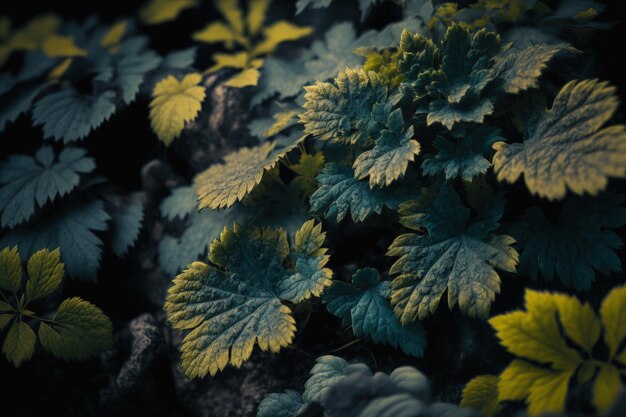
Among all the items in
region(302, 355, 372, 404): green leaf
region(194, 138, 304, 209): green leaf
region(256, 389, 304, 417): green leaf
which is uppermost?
region(194, 138, 304, 209): green leaf

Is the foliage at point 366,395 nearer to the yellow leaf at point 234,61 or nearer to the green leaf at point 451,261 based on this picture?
the green leaf at point 451,261

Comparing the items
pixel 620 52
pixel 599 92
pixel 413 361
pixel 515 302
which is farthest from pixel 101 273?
pixel 620 52

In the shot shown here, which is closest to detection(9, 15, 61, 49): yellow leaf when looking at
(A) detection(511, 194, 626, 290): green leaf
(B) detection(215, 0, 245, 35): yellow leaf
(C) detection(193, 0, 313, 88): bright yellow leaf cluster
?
(C) detection(193, 0, 313, 88): bright yellow leaf cluster

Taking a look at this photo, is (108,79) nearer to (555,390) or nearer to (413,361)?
(413,361)

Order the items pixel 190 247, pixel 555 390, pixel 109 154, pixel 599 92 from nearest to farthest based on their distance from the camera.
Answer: pixel 555 390
pixel 599 92
pixel 190 247
pixel 109 154

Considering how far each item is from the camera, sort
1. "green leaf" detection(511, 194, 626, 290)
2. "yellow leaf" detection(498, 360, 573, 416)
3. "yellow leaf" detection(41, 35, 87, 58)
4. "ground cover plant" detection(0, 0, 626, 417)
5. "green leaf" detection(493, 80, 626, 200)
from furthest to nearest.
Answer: "yellow leaf" detection(41, 35, 87, 58) < "green leaf" detection(511, 194, 626, 290) < "ground cover plant" detection(0, 0, 626, 417) < "green leaf" detection(493, 80, 626, 200) < "yellow leaf" detection(498, 360, 573, 416)

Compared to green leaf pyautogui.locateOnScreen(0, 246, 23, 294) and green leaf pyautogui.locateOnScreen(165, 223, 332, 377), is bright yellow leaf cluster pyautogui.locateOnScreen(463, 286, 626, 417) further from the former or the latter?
green leaf pyautogui.locateOnScreen(0, 246, 23, 294)

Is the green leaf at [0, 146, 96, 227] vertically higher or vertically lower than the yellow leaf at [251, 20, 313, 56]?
lower

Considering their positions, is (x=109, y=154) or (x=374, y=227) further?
(x=109, y=154)
